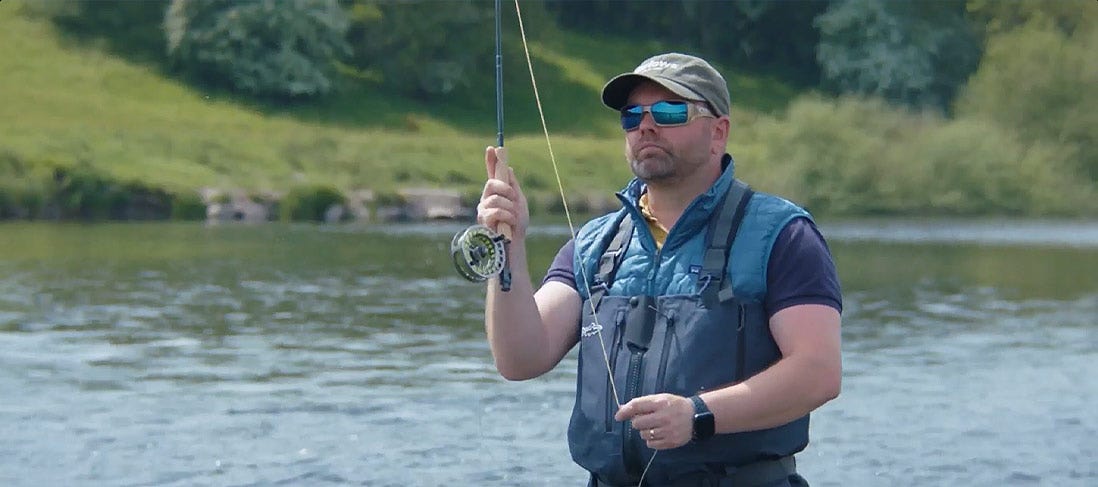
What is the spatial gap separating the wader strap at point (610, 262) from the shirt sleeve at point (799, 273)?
1.27ft

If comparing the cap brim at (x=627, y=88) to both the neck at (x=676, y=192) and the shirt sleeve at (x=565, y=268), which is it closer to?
the neck at (x=676, y=192)

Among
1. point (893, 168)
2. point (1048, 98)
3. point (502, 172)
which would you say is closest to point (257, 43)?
point (893, 168)

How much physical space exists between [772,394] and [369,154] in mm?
51791

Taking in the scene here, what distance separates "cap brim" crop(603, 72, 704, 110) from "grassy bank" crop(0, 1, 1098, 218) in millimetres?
43402

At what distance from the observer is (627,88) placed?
4.49m

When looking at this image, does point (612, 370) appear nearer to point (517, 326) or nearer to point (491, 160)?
point (517, 326)

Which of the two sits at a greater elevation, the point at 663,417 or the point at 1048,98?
the point at 1048,98

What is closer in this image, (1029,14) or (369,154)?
(369,154)

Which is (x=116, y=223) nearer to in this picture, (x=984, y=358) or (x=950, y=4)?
(x=984, y=358)

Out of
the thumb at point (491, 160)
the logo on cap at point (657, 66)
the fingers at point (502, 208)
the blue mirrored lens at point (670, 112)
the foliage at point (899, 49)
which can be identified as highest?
the foliage at point (899, 49)

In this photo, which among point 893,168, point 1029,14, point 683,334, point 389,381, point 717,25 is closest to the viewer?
point 683,334

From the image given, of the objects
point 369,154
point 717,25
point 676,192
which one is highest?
point 717,25

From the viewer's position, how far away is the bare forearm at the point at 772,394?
13.9 ft

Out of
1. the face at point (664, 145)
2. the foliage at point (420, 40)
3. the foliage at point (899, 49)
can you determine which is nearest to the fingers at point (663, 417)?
the face at point (664, 145)
